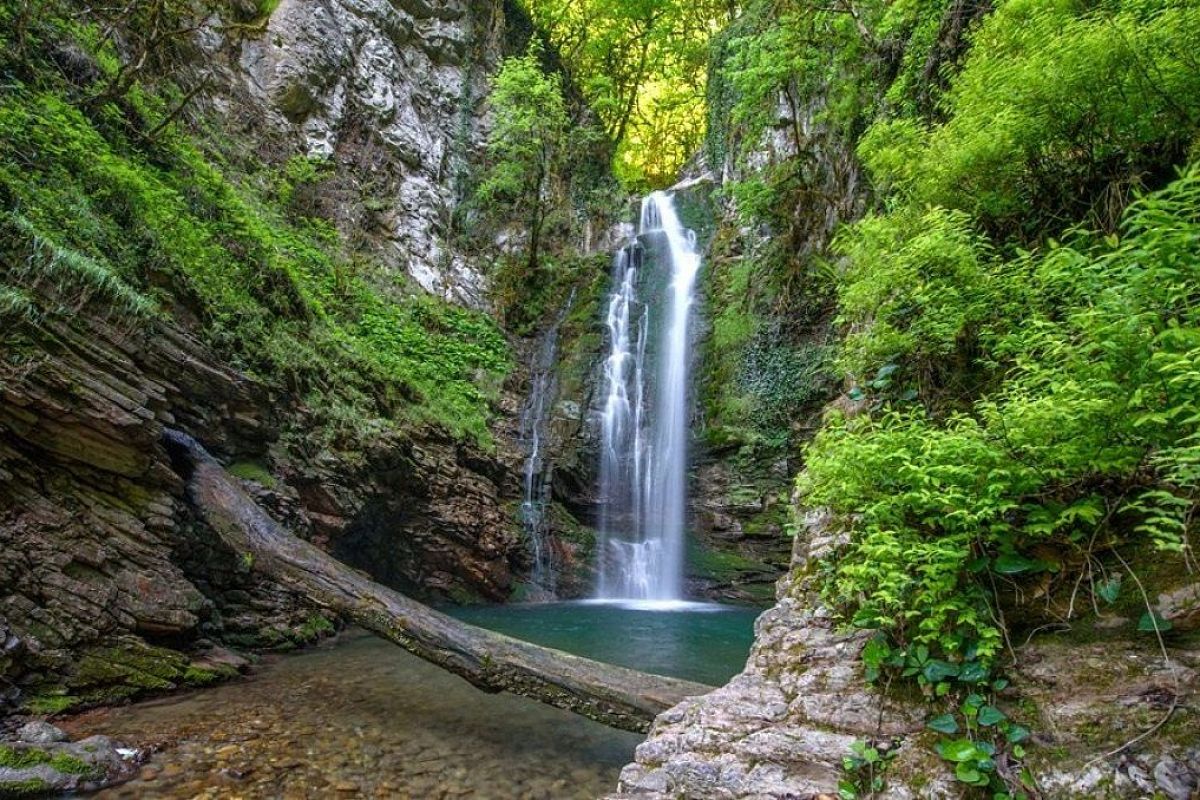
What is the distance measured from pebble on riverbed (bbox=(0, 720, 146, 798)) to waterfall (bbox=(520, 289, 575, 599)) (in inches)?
329

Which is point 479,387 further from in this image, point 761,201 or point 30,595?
point 30,595

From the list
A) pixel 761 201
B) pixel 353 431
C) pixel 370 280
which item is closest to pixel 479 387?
pixel 370 280

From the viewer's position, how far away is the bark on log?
13.9ft

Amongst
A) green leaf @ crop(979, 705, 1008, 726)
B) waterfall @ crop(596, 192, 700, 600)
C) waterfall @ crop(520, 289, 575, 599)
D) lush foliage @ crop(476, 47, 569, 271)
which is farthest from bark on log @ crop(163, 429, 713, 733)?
lush foliage @ crop(476, 47, 569, 271)

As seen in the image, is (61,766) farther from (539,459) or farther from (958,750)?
(539,459)

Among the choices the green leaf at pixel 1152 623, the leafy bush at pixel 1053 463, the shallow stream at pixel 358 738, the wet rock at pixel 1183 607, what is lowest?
the shallow stream at pixel 358 738

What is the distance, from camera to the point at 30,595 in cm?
400

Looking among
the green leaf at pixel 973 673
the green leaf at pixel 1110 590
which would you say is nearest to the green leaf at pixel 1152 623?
the green leaf at pixel 1110 590

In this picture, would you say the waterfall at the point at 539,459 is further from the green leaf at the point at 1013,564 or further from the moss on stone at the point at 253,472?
the green leaf at the point at 1013,564

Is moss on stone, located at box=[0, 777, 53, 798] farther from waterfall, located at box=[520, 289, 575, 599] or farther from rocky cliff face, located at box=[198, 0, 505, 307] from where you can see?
rocky cliff face, located at box=[198, 0, 505, 307]

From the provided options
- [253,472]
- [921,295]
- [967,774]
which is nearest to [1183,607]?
[967,774]

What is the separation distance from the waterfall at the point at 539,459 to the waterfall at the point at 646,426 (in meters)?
1.16

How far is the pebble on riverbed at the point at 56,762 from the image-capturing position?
10.1ft

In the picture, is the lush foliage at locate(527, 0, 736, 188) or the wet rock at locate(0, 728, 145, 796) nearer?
the wet rock at locate(0, 728, 145, 796)
